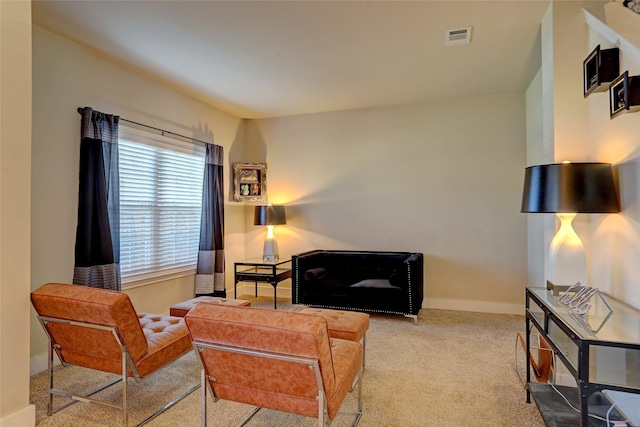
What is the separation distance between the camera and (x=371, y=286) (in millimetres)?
4004

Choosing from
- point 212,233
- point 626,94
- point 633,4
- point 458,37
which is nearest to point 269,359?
point 626,94

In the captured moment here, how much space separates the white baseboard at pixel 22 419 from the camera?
1.84 meters

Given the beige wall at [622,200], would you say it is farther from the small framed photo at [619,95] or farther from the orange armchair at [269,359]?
the orange armchair at [269,359]

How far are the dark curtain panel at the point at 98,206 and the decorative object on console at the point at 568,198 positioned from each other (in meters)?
3.40

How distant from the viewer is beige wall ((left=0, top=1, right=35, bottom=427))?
6.12 ft

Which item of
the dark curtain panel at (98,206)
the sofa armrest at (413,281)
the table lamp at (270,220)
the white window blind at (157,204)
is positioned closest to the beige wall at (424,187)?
the table lamp at (270,220)

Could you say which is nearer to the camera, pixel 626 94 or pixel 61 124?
pixel 626 94

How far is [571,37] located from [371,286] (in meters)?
2.86

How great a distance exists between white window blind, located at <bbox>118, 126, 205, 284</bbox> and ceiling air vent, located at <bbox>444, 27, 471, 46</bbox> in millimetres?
3120

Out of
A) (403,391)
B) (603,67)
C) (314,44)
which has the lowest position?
(403,391)

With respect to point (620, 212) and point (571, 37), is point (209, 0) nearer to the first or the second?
point (571, 37)

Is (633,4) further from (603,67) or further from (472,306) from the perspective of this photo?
(472,306)

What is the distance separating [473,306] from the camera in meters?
4.38

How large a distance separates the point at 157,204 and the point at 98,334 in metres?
2.23
